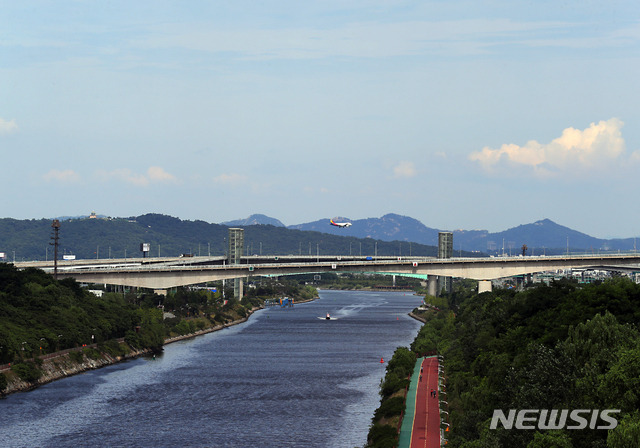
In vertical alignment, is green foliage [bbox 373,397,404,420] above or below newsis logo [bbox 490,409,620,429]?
below

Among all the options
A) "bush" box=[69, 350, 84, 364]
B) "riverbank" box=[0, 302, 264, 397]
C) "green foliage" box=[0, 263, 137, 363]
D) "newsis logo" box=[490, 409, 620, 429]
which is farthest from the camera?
"bush" box=[69, 350, 84, 364]

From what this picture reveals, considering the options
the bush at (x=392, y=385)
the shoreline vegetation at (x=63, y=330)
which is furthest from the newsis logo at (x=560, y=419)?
the shoreline vegetation at (x=63, y=330)

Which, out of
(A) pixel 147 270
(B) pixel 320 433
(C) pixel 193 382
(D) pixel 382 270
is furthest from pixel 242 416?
(D) pixel 382 270

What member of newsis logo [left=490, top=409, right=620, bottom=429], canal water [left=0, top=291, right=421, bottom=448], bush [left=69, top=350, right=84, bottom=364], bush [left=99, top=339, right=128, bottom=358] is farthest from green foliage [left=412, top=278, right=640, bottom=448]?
bush [left=99, top=339, right=128, bottom=358]

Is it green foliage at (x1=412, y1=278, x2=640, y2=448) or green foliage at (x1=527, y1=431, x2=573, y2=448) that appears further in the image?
green foliage at (x1=412, y1=278, x2=640, y2=448)

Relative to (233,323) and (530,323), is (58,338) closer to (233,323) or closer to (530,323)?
(530,323)

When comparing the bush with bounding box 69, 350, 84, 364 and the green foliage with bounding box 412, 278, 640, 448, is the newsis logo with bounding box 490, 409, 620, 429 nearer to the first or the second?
the green foliage with bounding box 412, 278, 640, 448
